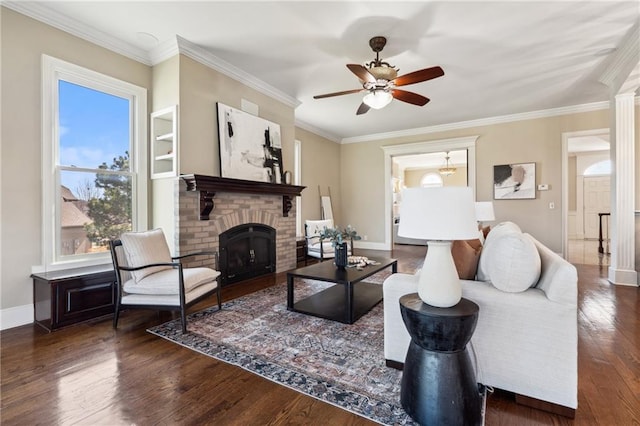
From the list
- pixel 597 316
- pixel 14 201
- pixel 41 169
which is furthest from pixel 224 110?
pixel 597 316

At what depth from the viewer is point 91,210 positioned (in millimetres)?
3277

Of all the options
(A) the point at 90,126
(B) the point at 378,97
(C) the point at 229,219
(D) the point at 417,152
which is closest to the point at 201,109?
(A) the point at 90,126

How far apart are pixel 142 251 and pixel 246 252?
5.57ft

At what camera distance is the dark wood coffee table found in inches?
109

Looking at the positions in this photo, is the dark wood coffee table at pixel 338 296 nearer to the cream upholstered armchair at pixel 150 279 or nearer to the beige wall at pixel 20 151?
the cream upholstered armchair at pixel 150 279

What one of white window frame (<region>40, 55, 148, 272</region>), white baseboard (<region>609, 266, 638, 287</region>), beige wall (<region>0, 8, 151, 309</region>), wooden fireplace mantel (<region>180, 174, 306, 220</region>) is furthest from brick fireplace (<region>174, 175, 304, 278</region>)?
white baseboard (<region>609, 266, 638, 287</region>)

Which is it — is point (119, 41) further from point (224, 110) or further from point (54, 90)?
point (224, 110)

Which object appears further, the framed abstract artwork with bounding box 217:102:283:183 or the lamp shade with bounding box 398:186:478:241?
the framed abstract artwork with bounding box 217:102:283:183

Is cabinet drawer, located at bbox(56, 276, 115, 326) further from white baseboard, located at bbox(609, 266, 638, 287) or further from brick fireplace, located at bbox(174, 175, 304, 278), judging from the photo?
white baseboard, located at bbox(609, 266, 638, 287)

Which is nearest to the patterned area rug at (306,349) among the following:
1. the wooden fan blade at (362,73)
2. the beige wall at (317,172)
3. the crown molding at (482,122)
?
the wooden fan blade at (362,73)

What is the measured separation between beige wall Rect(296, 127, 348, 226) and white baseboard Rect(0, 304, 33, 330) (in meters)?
4.56

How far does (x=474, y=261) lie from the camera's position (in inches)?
80.6

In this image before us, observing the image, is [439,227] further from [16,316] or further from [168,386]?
[16,316]

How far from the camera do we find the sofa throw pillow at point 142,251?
106 inches
